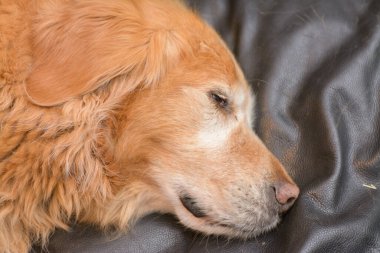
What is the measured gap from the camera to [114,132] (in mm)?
1664

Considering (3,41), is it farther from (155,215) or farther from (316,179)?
(316,179)

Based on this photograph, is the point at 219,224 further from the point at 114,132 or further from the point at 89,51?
the point at 89,51

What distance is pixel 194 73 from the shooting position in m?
1.70

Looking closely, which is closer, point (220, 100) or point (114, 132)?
point (114, 132)

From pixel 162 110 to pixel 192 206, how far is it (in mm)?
314

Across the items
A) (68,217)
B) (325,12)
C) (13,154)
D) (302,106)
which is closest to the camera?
(13,154)

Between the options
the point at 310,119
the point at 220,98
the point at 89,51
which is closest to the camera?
the point at 89,51

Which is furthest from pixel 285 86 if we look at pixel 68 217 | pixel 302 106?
pixel 68 217

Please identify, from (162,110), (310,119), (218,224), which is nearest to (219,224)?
(218,224)

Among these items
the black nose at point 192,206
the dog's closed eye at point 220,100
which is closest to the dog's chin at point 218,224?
the black nose at point 192,206

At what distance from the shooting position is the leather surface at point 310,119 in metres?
1.63

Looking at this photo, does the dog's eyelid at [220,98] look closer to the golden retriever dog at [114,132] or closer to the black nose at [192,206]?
the golden retriever dog at [114,132]

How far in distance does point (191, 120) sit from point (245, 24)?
2.58ft

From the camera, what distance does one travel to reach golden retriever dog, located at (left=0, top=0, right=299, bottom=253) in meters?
1.59
